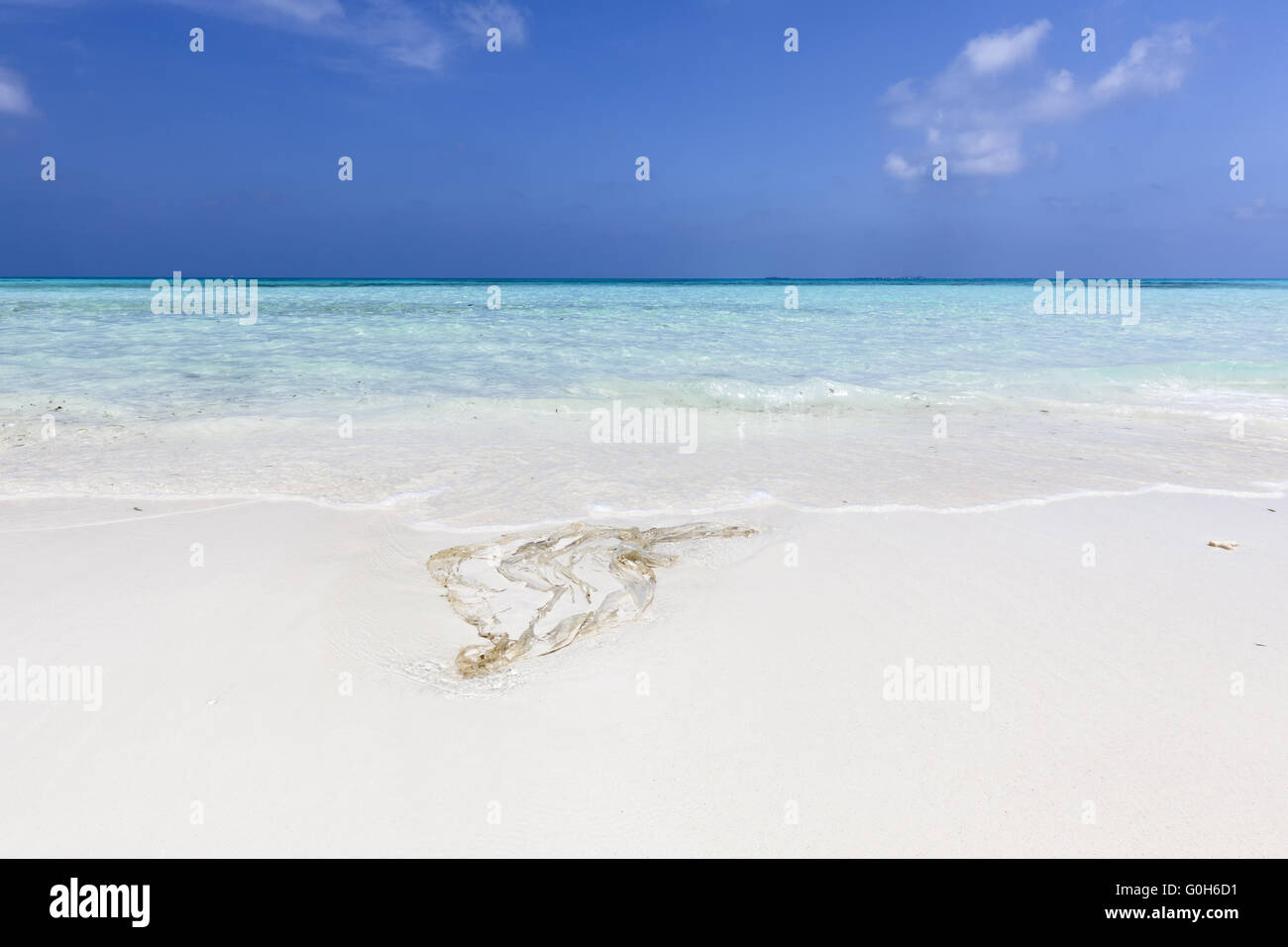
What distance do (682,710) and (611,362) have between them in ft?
31.5

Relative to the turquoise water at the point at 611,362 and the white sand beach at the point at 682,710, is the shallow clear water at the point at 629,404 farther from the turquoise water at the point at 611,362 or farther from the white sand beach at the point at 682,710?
the white sand beach at the point at 682,710

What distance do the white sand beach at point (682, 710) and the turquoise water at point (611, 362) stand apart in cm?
539

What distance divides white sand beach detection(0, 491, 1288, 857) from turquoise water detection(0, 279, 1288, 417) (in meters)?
5.39

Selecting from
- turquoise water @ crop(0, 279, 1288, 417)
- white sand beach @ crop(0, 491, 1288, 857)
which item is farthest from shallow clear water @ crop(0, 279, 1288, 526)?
white sand beach @ crop(0, 491, 1288, 857)

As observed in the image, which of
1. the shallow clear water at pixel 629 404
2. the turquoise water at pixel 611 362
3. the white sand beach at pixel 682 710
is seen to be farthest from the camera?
the turquoise water at pixel 611 362

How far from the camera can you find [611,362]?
11.5 metres

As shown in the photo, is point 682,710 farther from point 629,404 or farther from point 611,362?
point 611,362

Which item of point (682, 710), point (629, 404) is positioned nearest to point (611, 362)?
point (629, 404)

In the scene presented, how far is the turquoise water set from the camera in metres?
8.84

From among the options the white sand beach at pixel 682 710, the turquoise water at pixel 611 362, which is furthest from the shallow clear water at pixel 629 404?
the white sand beach at pixel 682 710

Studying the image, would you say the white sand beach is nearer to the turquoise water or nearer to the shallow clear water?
the shallow clear water

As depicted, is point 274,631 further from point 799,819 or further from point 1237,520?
point 1237,520

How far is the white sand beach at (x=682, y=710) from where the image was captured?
6.02 feet

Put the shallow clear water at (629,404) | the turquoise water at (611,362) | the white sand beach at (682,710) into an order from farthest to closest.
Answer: the turquoise water at (611,362)
the shallow clear water at (629,404)
the white sand beach at (682,710)
